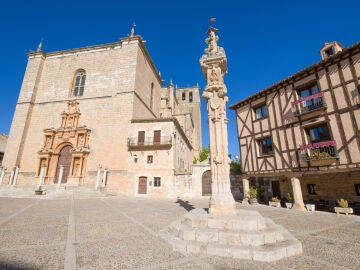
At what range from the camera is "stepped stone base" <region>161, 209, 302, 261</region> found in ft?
10.4

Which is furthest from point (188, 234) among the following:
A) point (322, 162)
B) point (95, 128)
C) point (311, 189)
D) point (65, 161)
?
point (65, 161)

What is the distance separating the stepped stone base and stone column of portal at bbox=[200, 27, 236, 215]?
0.85 m

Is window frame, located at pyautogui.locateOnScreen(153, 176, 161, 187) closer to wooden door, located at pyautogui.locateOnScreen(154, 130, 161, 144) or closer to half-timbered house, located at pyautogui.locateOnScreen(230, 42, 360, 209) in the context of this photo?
wooden door, located at pyautogui.locateOnScreen(154, 130, 161, 144)

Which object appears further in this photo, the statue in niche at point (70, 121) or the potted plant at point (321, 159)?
the statue in niche at point (70, 121)

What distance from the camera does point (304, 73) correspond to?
11.1 metres

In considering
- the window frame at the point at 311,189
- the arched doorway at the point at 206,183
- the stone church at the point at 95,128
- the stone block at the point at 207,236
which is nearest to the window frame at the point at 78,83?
the stone church at the point at 95,128

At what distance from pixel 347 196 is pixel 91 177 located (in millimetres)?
20347

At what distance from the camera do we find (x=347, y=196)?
10688 mm

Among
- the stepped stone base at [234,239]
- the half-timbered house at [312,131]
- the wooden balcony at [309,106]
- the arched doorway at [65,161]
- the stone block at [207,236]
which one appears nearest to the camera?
the stepped stone base at [234,239]

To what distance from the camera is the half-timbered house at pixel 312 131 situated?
9.17m

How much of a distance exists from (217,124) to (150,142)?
563 inches

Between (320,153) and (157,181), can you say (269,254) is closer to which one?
(320,153)

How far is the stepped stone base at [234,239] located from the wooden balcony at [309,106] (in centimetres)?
869

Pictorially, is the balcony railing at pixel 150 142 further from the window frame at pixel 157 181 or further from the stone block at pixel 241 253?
the stone block at pixel 241 253
